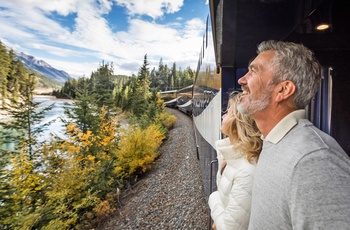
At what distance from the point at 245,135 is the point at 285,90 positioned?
0.62m

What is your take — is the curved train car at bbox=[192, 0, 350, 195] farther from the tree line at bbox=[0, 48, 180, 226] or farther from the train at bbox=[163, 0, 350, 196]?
the tree line at bbox=[0, 48, 180, 226]

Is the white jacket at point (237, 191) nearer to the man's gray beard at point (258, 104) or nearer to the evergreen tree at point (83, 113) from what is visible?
the man's gray beard at point (258, 104)

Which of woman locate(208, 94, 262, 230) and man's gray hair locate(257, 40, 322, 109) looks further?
woman locate(208, 94, 262, 230)

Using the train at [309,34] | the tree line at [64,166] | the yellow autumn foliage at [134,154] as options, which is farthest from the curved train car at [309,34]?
the yellow autumn foliage at [134,154]

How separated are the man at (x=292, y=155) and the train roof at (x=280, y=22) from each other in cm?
59

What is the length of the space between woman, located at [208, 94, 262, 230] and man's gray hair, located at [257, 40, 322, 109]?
0.56 metres

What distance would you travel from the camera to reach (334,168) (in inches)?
30.0

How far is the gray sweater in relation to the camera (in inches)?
28.5

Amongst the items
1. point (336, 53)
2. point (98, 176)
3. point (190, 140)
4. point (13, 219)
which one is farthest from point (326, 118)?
point (190, 140)

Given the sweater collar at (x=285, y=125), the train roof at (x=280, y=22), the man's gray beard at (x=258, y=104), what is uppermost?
the train roof at (x=280, y=22)

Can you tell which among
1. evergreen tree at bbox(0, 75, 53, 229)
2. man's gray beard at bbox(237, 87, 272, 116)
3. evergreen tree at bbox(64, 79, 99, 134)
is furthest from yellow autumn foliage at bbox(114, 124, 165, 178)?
man's gray beard at bbox(237, 87, 272, 116)

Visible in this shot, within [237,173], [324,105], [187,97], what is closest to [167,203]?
[324,105]

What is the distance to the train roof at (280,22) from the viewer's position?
1689 millimetres

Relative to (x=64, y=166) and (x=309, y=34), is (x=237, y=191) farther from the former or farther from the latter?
(x=64, y=166)
